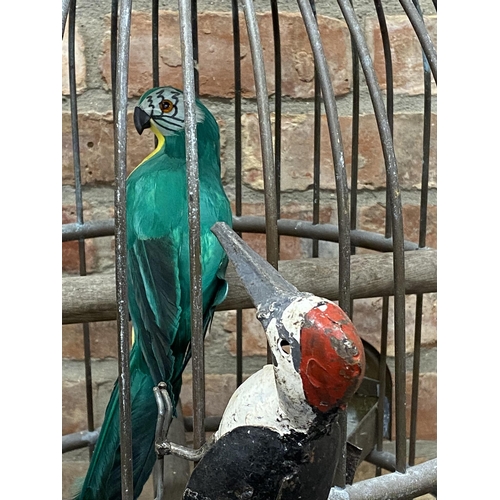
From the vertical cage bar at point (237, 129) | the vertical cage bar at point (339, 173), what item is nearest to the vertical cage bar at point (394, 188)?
the vertical cage bar at point (339, 173)

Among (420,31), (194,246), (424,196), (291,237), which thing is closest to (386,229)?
(424,196)

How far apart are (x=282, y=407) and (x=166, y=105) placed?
0.27 meters

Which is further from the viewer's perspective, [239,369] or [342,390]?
[239,369]

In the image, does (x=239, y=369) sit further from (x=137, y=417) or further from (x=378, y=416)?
(x=137, y=417)

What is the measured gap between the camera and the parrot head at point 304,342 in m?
0.34

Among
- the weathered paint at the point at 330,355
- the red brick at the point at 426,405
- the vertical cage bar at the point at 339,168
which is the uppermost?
the vertical cage bar at the point at 339,168

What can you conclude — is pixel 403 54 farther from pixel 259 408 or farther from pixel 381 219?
pixel 259 408

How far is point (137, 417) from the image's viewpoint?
50 centimetres

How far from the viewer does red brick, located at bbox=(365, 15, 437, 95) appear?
82cm

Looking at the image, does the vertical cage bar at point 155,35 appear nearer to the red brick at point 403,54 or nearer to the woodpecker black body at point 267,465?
the red brick at point 403,54

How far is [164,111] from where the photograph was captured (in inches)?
Answer: 21.5

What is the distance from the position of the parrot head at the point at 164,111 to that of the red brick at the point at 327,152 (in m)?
0.27

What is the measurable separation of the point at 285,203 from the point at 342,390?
0.51 meters

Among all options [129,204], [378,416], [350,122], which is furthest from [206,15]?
[378,416]
